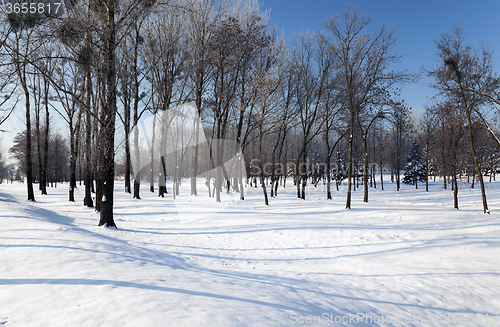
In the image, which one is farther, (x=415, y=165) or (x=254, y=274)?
(x=415, y=165)

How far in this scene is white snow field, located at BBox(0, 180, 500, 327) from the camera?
121 inches

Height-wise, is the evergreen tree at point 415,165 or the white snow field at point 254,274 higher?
the evergreen tree at point 415,165

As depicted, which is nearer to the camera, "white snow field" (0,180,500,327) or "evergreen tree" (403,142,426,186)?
"white snow field" (0,180,500,327)

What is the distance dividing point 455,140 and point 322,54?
1050cm

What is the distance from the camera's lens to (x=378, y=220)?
10.9 metres

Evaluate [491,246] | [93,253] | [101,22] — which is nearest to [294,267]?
[93,253]

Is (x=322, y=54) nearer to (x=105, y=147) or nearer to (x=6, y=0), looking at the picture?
(x=105, y=147)

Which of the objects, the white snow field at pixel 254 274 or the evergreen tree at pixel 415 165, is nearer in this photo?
the white snow field at pixel 254 274

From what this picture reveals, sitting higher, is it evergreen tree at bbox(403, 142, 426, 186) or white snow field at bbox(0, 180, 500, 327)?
evergreen tree at bbox(403, 142, 426, 186)

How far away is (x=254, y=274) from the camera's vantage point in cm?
542

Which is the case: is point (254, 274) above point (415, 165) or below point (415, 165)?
below

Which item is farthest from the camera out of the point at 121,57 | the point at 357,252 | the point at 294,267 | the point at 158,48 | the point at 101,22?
the point at 158,48

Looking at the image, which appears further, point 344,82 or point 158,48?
point 158,48

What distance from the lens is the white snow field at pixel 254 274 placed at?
309cm
